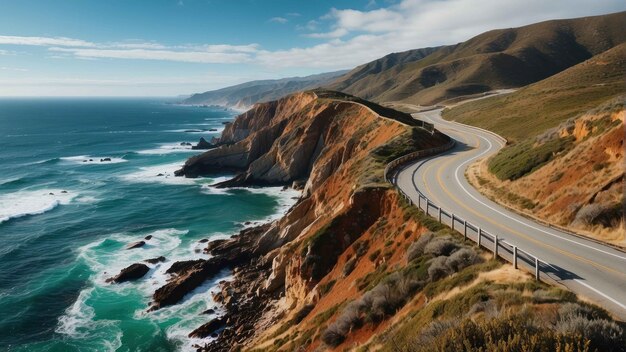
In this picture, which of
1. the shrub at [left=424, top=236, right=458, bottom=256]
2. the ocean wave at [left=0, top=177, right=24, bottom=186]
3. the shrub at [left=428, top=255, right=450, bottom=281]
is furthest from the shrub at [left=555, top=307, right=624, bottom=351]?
the ocean wave at [left=0, top=177, right=24, bottom=186]

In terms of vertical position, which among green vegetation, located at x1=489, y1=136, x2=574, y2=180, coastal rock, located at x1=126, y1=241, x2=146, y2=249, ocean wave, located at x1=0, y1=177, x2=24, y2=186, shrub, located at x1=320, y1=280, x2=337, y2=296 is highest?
green vegetation, located at x1=489, y1=136, x2=574, y2=180

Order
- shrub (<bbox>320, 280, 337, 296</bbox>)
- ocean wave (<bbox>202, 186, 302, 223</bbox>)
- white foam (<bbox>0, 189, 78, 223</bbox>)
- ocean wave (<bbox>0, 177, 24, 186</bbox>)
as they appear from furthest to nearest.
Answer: ocean wave (<bbox>0, 177, 24, 186</bbox>) < ocean wave (<bbox>202, 186, 302, 223</bbox>) < white foam (<bbox>0, 189, 78, 223</bbox>) < shrub (<bbox>320, 280, 337, 296</bbox>)

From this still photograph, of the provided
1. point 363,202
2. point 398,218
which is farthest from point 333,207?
point 398,218

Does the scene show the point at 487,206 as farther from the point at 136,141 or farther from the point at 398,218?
the point at 136,141

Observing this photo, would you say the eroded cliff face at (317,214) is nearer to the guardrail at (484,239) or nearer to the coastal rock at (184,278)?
the guardrail at (484,239)

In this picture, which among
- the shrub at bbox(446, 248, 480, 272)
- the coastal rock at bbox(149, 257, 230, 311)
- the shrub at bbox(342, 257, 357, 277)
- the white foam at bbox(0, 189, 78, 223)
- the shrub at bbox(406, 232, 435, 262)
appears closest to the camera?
the shrub at bbox(446, 248, 480, 272)

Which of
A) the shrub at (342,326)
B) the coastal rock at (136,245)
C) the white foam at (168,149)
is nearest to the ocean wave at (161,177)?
the white foam at (168,149)

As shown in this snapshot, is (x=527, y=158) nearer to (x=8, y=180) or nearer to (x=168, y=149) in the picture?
(x=8, y=180)

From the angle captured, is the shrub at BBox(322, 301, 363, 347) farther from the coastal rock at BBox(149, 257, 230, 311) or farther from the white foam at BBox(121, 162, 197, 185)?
the white foam at BBox(121, 162, 197, 185)
